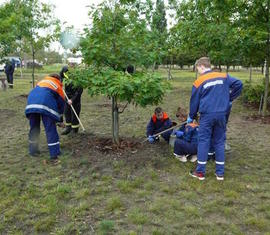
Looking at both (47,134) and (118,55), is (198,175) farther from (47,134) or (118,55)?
(47,134)

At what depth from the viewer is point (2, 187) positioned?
178 inches

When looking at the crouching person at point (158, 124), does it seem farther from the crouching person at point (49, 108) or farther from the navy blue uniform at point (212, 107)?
the crouching person at point (49, 108)

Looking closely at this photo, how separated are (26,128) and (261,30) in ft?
23.6

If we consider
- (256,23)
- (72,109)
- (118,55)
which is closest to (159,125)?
(118,55)

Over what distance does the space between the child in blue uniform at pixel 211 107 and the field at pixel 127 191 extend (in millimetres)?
384

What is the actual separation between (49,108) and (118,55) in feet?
5.19

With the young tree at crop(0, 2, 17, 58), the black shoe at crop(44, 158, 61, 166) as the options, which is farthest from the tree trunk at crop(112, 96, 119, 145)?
the young tree at crop(0, 2, 17, 58)

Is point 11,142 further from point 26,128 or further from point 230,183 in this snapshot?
point 230,183

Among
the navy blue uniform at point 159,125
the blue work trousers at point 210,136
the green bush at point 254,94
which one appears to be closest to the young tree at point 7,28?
the navy blue uniform at point 159,125

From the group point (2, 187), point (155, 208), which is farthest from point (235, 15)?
point (2, 187)

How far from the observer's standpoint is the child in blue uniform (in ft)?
15.4

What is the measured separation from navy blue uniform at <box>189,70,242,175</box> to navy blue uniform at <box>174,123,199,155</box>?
59 centimetres

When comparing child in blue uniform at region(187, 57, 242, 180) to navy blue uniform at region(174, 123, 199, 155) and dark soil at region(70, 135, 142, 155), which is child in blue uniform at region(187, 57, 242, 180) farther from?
dark soil at region(70, 135, 142, 155)

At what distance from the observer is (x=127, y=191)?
448 cm
